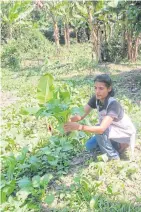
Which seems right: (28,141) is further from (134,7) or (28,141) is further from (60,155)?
(134,7)

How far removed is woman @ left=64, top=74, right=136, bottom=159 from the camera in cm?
300

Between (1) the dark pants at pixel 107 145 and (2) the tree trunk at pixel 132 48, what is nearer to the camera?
(1) the dark pants at pixel 107 145

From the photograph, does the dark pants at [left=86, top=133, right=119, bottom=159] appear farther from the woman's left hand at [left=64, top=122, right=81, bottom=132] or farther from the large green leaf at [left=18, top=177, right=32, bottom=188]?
the large green leaf at [left=18, top=177, right=32, bottom=188]

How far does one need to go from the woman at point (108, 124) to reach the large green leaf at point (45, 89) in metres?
0.37

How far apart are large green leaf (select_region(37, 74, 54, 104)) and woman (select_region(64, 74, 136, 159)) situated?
370 millimetres

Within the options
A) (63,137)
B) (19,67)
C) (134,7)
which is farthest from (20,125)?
(19,67)

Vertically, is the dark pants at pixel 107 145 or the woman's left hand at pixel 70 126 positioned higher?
the woman's left hand at pixel 70 126

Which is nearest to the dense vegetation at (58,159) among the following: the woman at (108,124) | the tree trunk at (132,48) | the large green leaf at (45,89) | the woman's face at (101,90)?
the large green leaf at (45,89)

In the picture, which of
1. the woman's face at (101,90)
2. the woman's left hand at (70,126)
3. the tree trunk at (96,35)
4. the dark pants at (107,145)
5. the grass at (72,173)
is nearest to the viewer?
the grass at (72,173)

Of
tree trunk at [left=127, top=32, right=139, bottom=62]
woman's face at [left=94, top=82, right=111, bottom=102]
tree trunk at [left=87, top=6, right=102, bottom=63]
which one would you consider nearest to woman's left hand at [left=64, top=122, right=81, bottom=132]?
woman's face at [left=94, top=82, right=111, bottom=102]

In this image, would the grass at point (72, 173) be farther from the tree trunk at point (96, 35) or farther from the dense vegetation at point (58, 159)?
the tree trunk at point (96, 35)

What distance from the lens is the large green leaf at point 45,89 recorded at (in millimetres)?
3336

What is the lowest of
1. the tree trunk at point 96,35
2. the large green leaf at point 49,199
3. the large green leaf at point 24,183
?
the large green leaf at point 49,199

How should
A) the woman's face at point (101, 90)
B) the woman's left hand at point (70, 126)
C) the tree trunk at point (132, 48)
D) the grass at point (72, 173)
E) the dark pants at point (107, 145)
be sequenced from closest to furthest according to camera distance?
the grass at point (72, 173) < the woman's left hand at point (70, 126) < the woman's face at point (101, 90) < the dark pants at point (107, 145) < the tree trunk at point (132, 48)
